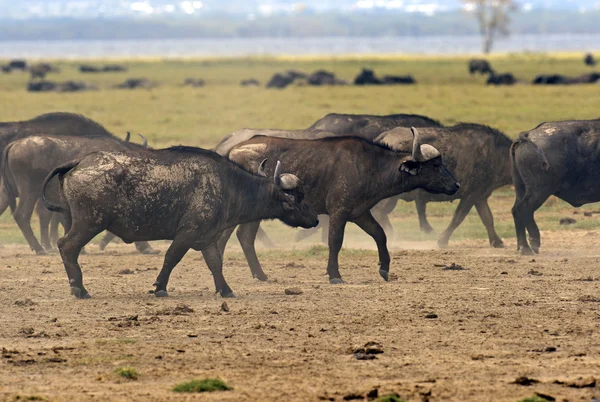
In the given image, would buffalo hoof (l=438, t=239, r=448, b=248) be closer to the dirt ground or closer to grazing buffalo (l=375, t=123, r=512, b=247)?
grazing buffalo (l=375, t=123, r=512, b=247)

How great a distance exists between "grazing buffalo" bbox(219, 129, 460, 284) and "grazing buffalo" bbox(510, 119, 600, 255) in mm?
2407

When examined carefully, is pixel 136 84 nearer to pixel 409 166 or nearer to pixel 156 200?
pixel 409 166

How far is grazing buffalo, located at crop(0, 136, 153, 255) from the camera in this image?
17000 mm

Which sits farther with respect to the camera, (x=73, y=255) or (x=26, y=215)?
(x=26, y=215)

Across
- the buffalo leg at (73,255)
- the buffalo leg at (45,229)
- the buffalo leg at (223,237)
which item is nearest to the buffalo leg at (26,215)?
the buffalo leg at (45,229)

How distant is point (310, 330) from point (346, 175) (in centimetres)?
375

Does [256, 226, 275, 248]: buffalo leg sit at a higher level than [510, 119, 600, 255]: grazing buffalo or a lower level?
lower

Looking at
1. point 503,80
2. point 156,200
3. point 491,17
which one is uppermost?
point 491,17

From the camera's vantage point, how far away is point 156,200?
1248 cm

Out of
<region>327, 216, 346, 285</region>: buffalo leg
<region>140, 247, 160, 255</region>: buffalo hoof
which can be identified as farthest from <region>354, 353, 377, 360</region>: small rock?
<region>140, 247, 160, 255</region>: buffalo hoof

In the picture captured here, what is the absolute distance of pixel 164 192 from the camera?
12508 mm

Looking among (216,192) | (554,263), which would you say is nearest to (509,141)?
(554,263)

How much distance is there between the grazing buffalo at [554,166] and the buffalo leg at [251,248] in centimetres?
413

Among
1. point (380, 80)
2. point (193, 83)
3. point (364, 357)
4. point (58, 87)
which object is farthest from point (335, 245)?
point (193, 83)
